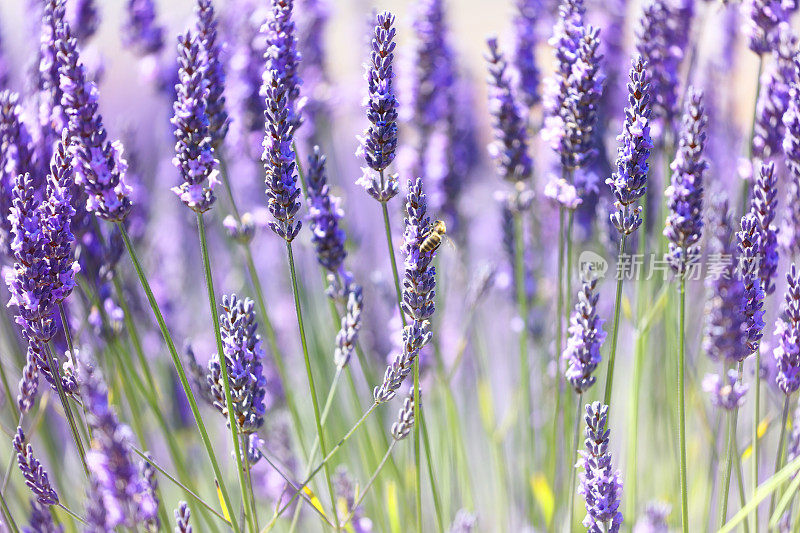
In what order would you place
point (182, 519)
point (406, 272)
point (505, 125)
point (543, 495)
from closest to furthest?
point (182, 519) → point (406, 272) → point (505, 125) → point (543, 495)

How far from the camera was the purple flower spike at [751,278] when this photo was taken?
119cm

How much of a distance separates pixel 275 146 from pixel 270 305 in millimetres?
2261

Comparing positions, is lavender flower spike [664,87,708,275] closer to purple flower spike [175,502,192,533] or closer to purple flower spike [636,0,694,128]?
purple flower spike [636,0,694,128]

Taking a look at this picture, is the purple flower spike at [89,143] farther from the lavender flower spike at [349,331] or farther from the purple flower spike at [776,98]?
the purple flower spike at [776,98]

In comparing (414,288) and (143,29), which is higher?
(143,29)

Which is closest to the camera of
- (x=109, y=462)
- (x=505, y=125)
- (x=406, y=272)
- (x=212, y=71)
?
(x=109, y=462)

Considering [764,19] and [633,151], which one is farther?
[764,19]

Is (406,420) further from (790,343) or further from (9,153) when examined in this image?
(9,153)

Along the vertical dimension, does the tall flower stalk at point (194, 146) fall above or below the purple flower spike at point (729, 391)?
above

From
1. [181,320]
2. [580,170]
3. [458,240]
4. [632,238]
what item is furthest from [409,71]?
[181,320]

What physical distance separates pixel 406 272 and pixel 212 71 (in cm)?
51

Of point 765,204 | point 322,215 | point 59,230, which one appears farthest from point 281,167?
point 765,204

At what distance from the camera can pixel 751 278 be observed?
1.20 metres

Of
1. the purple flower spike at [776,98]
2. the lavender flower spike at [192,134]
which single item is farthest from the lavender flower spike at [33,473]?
the purple flower spike at [776,98]
